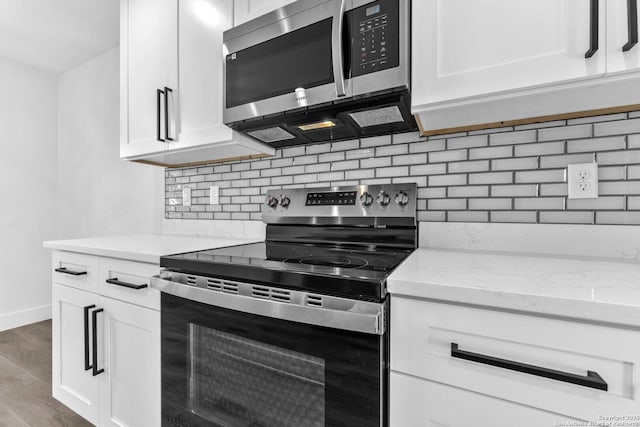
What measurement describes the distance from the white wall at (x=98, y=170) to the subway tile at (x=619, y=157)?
2.48 metres

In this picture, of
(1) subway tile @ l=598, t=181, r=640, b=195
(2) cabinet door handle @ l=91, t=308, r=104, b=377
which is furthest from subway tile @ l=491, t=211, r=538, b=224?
(2) cabinet door handle @ l=91, t=308, r=104, b=377

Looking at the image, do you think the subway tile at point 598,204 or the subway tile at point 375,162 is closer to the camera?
the subway tile at point 598,204

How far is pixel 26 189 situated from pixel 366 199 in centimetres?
364

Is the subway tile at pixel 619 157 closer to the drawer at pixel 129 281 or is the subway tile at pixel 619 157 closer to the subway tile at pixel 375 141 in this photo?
the subway tile at pixel 375 141

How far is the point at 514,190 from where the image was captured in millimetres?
1242

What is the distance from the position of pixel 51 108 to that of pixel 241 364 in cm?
390

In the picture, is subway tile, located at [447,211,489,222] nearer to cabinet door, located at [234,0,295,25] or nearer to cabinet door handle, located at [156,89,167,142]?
cabinet door, located at [234,0,295,25]

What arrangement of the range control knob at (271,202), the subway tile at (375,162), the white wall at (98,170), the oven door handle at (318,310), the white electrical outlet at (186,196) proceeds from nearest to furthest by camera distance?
the oven door handle at (318,310)
the subway tile at (375,162)
the range control knob at (271,202)
the white electrical outlet at (186,196)
the white wall at (98,170)

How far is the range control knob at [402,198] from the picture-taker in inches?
54.9

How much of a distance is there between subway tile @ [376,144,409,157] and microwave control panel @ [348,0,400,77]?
0.43 meters

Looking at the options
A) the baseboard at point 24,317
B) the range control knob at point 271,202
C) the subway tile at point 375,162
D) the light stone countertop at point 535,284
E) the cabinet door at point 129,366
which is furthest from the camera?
the baseboard at point 24,317

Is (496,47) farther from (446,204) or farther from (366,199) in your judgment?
(366,199)

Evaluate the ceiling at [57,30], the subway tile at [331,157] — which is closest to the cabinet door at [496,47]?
the subway tile at [331,157]

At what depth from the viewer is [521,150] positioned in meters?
1.23
